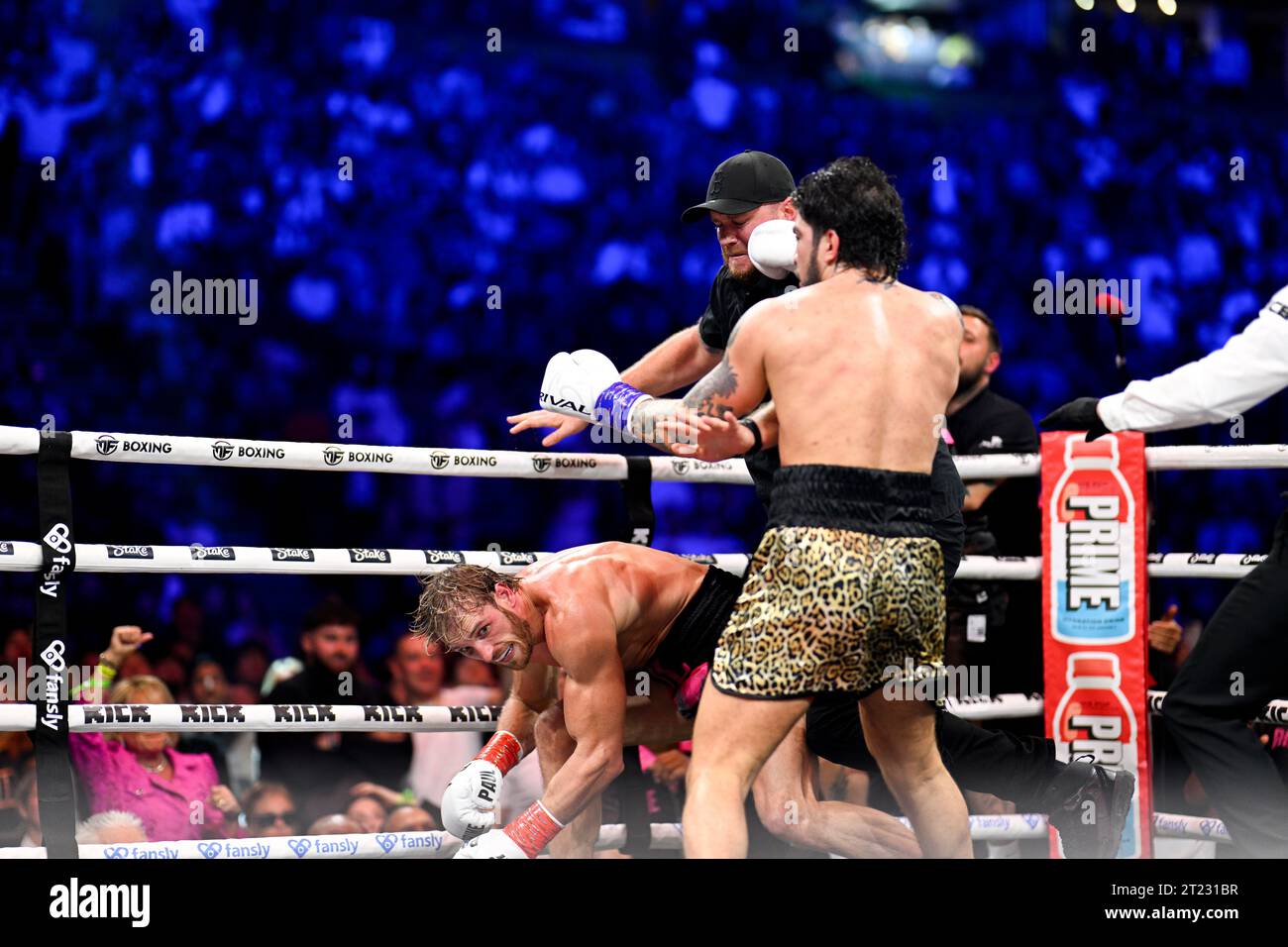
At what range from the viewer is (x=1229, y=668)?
2.12m

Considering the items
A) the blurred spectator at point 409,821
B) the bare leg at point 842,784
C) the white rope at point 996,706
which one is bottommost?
the blurred spectator at point 409,821

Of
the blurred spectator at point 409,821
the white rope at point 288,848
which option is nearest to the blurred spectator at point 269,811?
the blurred spectator at point 409,821

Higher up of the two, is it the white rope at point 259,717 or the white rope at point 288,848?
the white rope at point 259,717

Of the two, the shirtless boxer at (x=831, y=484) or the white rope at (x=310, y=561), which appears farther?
the white rope at (x=310, y=561)

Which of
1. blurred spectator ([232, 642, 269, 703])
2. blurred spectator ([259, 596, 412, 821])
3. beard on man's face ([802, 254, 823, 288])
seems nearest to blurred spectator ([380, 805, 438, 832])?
blurred spectator ([259, 596, 412, 821])

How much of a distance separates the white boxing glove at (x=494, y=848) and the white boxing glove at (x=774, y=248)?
38.9 inches

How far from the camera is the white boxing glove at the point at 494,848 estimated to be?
2133 mm

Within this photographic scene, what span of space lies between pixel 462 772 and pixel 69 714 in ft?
2.00

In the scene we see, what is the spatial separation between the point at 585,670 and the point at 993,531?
4.36 ft

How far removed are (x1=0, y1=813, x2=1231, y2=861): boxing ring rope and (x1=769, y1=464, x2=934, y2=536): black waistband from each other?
0.66 m

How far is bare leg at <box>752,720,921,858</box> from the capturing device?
Answer: 2.42 meters

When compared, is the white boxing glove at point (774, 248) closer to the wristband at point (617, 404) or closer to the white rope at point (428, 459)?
the wristband at point (617, 404)

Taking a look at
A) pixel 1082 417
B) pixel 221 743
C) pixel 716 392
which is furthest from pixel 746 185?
pixel 221 743

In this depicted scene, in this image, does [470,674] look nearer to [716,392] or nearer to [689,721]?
[689,721]
